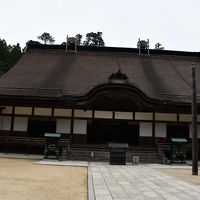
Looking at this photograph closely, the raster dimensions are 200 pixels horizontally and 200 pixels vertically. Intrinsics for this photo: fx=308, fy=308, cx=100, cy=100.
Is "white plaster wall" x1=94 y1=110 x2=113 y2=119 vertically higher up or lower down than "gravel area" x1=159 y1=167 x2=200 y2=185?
higher up

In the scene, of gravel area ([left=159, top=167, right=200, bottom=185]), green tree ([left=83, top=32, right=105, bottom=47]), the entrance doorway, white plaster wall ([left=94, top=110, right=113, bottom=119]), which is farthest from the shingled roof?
green tree ([left=83, top=32, right=105, bottom=47])

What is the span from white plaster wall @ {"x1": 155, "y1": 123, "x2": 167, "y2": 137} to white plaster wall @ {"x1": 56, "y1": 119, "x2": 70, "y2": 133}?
5.77 metres

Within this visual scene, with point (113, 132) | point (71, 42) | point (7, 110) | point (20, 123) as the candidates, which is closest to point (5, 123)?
point (7, 110)

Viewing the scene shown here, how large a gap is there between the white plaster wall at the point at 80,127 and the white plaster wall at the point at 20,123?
10.8 ft

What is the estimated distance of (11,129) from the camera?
1995 cm

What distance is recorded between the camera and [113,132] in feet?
67.5

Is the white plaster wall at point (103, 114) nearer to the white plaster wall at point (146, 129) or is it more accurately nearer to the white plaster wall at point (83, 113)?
the white plaster wall at point (83, 113)

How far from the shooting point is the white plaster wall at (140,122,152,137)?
65.6ft

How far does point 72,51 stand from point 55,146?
14597 mm

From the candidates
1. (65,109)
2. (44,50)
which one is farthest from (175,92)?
(44,50)

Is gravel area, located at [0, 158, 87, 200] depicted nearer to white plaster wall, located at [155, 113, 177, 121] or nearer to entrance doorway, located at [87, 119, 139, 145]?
entrance doorway, located at [87, 119, 139, 145]

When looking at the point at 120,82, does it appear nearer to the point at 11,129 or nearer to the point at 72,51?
the point at 11,129

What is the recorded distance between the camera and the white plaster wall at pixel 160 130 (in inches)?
789

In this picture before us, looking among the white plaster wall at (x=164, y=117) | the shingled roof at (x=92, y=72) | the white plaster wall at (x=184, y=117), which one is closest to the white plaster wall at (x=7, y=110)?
the shingled roof at (x=92, y=72)
